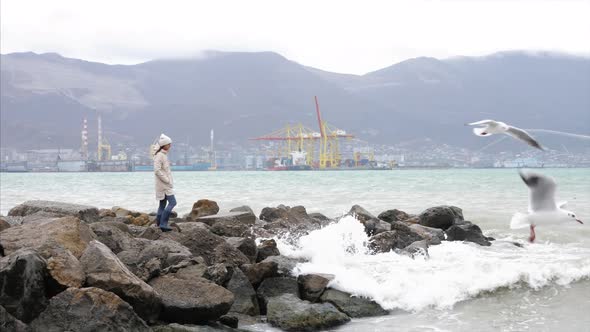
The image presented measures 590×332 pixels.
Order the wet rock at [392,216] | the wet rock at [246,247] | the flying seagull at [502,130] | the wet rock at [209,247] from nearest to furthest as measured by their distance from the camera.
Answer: the flying seagull at [502,130]
the wet rock at [209,247]
the wet rock at [246,247]
the wet rock at [392,216]

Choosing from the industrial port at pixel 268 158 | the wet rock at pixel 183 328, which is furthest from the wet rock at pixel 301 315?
the industrial port at pixel 268 158

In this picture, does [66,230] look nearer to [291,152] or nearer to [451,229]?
[451,229]

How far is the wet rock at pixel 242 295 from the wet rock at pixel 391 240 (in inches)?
120

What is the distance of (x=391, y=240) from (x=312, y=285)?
2947mm

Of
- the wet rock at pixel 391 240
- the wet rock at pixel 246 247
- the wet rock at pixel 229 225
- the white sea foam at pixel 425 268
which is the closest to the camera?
the white sea foam at pixel 425 268

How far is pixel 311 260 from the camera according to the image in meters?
9.85

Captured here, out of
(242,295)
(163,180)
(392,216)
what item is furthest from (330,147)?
(242,295)

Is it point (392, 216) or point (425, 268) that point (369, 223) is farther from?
point (425, 268)

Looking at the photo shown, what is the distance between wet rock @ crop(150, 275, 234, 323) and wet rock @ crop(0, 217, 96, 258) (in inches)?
37.3

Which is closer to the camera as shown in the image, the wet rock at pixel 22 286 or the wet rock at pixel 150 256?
the wet rock at pixel 22 286

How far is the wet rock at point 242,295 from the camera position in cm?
759

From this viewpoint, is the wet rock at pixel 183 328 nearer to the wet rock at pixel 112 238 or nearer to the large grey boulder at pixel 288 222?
the wet rock at pixel 112 238

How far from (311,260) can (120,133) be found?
147177 millimetres

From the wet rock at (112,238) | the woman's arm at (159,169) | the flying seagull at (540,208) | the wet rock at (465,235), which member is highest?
the woman's arm at (159,169)
